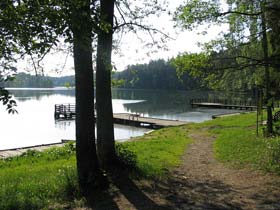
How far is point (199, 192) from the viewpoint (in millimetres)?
5797

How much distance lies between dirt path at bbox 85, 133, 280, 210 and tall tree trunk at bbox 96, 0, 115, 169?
2.88ft

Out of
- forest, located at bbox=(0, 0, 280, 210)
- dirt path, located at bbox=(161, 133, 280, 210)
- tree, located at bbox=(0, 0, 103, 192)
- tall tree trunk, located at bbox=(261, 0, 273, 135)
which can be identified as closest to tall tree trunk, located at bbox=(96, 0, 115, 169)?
A: forest, located at bbox=(0, 0, 280, 210)

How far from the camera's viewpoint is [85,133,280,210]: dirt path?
4980mm

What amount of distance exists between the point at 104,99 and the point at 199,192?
2.93 meters

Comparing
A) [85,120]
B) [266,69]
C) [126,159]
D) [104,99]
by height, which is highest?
[266,69]

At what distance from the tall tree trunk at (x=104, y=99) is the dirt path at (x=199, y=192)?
88 cm

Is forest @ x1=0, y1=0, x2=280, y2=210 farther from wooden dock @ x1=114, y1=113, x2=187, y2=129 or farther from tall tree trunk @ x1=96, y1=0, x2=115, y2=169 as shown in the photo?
wooden dock @ x1=114, y1=113, x2=187, y2=129

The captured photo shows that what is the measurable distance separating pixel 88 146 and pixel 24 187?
141 centimetres

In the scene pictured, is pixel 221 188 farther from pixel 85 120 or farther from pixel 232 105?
pixel 232 105

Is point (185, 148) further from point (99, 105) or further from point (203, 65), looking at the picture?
point (99, 105)

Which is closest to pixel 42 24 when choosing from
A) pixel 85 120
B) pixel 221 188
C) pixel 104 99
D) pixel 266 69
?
pixel 85 120

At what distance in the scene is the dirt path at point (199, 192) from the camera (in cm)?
498

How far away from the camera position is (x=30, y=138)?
29203 millimetres

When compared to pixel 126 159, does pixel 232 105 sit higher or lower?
lower
